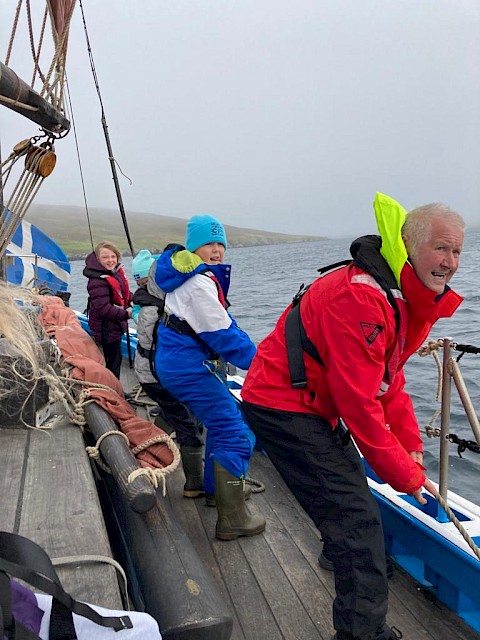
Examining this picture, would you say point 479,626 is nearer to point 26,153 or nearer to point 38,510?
point 38,510

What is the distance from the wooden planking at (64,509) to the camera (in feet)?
5.75

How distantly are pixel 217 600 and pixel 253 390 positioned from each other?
0.81 m

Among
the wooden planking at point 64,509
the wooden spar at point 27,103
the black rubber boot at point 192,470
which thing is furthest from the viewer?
the black rubber boot at point 192,470

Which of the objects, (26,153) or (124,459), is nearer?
(124,459)

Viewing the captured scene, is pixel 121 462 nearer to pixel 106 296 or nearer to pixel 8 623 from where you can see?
pixel 8 623

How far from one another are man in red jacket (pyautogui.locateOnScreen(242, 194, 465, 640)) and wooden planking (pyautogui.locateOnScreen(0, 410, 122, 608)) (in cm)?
76

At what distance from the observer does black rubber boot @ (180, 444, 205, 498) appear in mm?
3680

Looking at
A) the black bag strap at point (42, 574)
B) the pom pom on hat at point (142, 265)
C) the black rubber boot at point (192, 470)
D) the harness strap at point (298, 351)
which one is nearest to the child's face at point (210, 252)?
the harness strap at point (298, 351)

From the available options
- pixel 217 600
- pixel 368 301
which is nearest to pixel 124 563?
pixel 217 600

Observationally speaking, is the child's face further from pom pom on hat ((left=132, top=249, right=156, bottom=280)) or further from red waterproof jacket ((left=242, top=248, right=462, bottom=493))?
pom pom on hat ((left=132, top=249, right=156, bottom=280))

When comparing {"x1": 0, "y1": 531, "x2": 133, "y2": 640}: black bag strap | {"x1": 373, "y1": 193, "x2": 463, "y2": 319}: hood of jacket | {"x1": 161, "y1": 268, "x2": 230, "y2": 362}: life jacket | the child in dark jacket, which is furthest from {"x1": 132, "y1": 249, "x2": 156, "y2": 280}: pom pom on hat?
{"x1": 0, "y1": 531, "x2": 133, "y2": 640}: black bag strap

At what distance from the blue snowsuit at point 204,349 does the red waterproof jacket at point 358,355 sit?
0.78 metres

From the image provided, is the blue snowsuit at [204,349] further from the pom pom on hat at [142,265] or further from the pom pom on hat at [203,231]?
the pom pom on hat at [142,265]

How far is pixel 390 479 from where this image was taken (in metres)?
2.15
